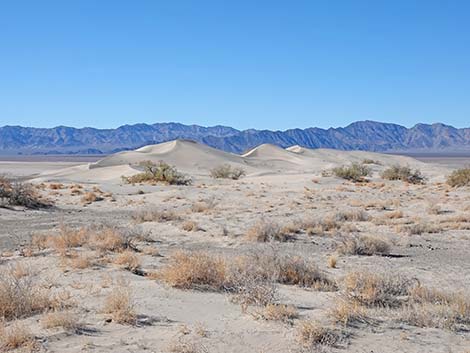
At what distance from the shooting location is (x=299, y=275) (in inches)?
452

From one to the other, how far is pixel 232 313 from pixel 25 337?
2954 millimetres

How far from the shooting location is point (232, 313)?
9.03 meters

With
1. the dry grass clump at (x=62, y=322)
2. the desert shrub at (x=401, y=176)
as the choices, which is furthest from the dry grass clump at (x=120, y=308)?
the desert shrub at (x=401, y=176)

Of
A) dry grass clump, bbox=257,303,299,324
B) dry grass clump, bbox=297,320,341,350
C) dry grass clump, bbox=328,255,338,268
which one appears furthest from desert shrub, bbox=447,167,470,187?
dry grass clump, bbox=297,320,341,350

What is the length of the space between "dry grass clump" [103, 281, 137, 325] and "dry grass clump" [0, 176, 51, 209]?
1955 centimetres

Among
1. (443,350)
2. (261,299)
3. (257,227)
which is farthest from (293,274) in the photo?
(257,227)

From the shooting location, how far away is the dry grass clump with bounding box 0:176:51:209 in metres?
27.6

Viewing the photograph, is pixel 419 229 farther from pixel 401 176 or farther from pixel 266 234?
pixel 401 176

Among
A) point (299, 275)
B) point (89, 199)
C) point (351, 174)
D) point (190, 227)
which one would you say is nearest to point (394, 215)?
point (190, 227)

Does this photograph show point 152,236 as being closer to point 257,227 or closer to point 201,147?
point 257,227

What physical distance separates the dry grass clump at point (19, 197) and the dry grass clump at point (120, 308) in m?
19.6

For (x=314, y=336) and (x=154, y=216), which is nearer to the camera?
(x=314, y=336)

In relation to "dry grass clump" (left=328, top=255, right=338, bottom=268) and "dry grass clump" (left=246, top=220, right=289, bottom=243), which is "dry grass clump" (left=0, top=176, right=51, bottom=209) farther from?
"dry grass clump" (left=328, top=255, right=338, bottom=268)

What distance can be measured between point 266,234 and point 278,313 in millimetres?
9500
